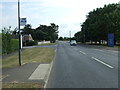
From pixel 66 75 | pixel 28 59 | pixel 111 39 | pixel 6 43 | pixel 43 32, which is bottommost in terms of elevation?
pixel 28 59

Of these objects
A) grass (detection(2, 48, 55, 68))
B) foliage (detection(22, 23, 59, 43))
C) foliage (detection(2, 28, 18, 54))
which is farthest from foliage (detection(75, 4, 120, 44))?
foliage (detection(22, 23, 59, 43))

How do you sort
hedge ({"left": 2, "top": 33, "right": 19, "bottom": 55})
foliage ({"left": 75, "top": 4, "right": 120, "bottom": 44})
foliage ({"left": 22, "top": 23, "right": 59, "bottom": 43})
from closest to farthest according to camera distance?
hedge ({"left": 2, "top": 33, "right": 19, "bottom": 55}) < foliage ({"left": 75, "top": 4, "right": 120, "bottom": 44}) < foliage ({"left": 22, "top": 23, "right": 59, "bottom": 43})

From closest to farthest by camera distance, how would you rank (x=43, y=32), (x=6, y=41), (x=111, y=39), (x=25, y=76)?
(x=25, y=76), (x=6, y=41), (x=111, y=39), (x=43, y=32)

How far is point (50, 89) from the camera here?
28.0 ft

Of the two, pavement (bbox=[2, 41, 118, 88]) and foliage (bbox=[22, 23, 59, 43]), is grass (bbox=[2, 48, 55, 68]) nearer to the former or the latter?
pavement (bbox=[2, 41, 118, 88])

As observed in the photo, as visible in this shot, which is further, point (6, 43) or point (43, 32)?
point (43, 32)

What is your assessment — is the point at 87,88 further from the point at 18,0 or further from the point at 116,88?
the point at 18,0

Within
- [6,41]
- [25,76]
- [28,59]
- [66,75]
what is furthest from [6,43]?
[25,76]

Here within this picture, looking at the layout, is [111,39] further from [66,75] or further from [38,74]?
[38,74]

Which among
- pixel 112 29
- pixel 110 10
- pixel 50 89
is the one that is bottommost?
pixel 50 89

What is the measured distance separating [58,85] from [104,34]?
61366 millimetres

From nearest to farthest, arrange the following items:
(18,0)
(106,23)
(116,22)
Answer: (18,0), (116,22), (106,23)

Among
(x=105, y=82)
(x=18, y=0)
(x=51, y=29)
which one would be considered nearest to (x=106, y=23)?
(x=18, y=0)

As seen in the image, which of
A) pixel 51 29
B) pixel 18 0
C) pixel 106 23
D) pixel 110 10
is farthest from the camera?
pixel 51 29
